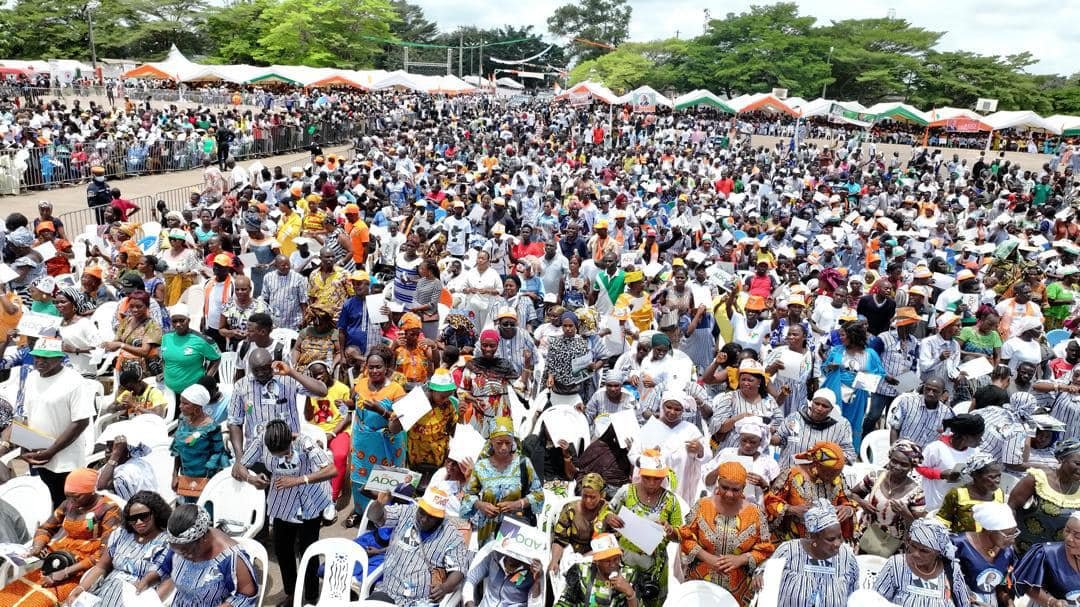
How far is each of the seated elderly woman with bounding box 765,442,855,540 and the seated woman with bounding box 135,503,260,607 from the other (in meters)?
2.86

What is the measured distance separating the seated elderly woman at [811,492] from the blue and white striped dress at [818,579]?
1.58 ft

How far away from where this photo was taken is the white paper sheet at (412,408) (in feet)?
16.0

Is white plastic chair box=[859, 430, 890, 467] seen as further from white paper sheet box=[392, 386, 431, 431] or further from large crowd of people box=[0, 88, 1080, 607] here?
white paper sheet box=[392, 386, 431, 431]

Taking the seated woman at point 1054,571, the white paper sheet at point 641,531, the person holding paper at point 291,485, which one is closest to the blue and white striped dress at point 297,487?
the person holding paper at point 291,485

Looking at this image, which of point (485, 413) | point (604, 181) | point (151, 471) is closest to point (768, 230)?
point (604, 181)

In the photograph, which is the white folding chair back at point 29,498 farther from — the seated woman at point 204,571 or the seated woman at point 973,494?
the seated woman at point 973,494

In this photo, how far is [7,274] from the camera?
718cm

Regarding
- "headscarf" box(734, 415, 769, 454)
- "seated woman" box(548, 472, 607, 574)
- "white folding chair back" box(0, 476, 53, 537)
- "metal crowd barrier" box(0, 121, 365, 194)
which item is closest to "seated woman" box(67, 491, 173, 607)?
"white folding chair back" box(0, 476, 53, 537)

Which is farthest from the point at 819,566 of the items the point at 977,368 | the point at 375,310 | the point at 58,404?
the point at 58,404

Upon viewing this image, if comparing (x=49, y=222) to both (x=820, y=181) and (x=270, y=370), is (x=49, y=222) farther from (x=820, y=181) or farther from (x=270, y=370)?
(x=820, y=181)

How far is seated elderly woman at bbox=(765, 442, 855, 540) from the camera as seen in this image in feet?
13.8

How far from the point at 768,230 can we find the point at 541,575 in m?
9.94

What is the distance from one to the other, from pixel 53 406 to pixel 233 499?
1.37 m

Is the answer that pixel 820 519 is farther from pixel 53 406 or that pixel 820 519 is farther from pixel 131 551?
pixel 53 406
